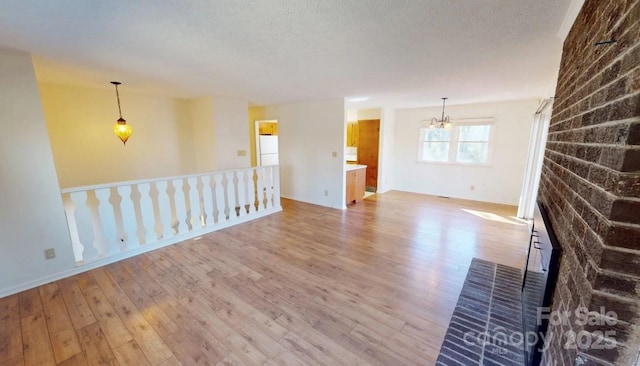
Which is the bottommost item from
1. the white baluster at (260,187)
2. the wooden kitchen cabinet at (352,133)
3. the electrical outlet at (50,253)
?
the electrical outlet at (50,253)

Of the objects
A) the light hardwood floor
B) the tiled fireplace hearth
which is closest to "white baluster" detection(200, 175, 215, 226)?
the light hardwood floor

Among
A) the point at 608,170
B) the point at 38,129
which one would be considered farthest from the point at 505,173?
the point at 38,129

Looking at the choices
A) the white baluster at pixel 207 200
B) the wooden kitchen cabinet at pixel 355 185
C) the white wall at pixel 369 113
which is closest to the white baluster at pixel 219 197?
the white baluster at pixel 207 200

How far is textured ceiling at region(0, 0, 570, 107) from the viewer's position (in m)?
1.54

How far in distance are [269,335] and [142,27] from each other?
8.09 feet

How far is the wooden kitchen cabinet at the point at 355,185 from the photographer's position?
546 cm

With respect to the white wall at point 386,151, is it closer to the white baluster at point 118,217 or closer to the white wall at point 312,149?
the white wall at point 312,149

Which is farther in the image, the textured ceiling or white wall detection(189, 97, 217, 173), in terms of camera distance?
white wall detection(189, 97, 217, 173)

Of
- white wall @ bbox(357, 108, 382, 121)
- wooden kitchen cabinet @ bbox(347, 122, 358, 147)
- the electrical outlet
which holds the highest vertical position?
white wall @ bbox(357, 108, 382, 121)

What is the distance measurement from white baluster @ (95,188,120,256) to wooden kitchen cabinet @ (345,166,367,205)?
13.0ft

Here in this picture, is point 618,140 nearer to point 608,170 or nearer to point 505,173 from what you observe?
point 608,170

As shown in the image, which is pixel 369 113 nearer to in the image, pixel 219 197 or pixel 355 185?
pixel 355 185

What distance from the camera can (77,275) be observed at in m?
2.66

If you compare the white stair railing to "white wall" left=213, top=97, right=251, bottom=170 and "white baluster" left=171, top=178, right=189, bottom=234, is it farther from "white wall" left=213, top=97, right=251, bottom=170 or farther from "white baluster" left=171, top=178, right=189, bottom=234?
"white wall" left=213, top=97, right=251, bottom=170
